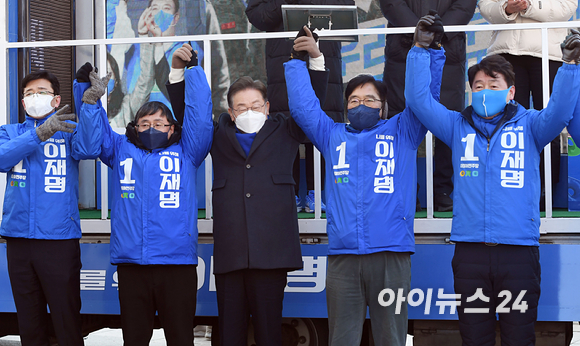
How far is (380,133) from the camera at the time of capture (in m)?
3.13

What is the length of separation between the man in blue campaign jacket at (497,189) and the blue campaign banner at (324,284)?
394 millimetres

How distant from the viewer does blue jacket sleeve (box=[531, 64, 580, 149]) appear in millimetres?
2775

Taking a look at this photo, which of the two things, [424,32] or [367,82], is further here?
[367,82]

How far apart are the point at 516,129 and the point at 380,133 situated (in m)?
0.66

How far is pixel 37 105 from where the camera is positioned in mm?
3482

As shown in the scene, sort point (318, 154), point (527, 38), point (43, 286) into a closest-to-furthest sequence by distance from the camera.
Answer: point (43, 286)
point (318, 154)
point (527, 38)

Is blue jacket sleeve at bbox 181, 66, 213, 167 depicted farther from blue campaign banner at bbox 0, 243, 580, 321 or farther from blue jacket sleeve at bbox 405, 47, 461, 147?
blue jacket sleeve at bbox 405, 47, 461, 147

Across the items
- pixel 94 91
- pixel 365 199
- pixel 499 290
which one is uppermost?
pixel 94 91

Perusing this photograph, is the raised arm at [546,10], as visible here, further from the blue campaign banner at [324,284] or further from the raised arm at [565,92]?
the blue campaign banner at [324,284]

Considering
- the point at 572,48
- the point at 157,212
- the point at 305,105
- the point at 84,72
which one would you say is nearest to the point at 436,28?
the point at 572,48

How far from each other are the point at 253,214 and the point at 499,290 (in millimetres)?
1256

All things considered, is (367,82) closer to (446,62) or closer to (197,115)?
(197,115)

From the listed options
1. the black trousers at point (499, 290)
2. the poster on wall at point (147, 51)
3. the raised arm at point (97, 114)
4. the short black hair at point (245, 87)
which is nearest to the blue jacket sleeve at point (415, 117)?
the black trousers at point (499, 290)

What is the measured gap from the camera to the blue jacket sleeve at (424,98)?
3.04 metres
